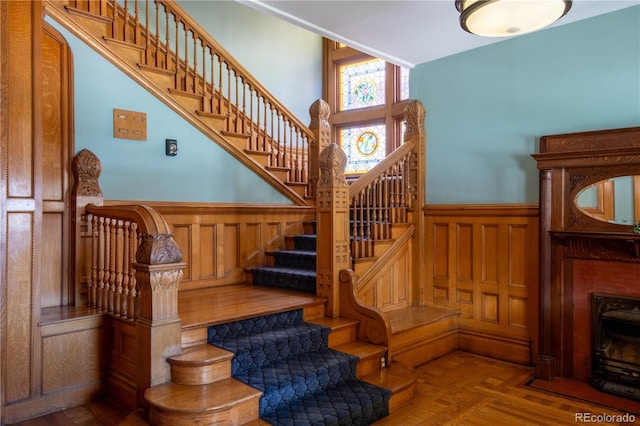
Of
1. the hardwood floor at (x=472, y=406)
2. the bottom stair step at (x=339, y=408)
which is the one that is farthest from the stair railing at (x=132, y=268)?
the bottom stair step at (x=339, y=408)

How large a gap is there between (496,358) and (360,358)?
5.80 feet

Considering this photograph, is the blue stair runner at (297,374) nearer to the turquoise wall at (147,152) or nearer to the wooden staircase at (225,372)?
the wooden staircase at (225,372)

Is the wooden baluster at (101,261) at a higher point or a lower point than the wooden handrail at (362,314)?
higher

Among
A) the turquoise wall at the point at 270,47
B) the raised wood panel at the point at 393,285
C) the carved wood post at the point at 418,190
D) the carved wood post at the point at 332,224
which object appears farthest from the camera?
the turquoise wall at the point at 270,47

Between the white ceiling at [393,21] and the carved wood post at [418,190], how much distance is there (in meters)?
0.66

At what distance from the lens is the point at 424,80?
16.4ft

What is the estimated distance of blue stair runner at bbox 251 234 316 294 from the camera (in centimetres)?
419

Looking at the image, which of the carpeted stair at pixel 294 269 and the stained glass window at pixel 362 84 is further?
the stained glass window at pixel 362 84

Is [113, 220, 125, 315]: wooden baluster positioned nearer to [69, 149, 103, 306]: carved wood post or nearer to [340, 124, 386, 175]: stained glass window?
[69, 149, 103, 306]: carved wood post

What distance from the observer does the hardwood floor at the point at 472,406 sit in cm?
299

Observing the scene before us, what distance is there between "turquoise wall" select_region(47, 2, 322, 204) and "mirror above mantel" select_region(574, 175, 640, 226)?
10.4 feet

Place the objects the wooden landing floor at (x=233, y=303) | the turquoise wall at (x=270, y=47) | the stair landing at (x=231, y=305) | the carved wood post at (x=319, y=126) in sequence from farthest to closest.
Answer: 1. the turquoise wall at (x=270, y=47)
2. the carved wood post at (x=319, y=126)
3. the wooden landing floor at (x=233, y=303)
4. the stair landing at (x=231, y=305)

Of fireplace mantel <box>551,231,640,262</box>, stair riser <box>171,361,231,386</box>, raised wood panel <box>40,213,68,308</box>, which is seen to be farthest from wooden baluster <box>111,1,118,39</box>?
fireplace mantel <box>551,231,640,262</box>

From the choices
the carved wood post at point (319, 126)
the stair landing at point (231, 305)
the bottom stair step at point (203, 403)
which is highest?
the carved wood post at point (319, 126)
